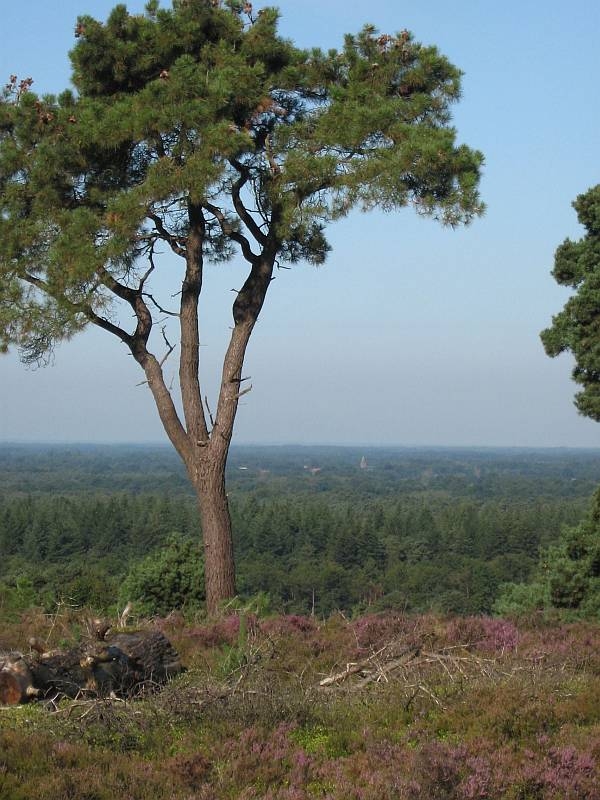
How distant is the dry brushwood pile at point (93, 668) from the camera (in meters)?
5.90

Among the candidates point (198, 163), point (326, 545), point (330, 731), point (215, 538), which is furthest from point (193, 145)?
point (326, 545)

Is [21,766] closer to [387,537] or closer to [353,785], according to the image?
[353,785]

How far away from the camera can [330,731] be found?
511 cm

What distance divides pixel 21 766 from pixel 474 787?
2233 mm

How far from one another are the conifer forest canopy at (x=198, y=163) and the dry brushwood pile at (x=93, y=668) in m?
2.72

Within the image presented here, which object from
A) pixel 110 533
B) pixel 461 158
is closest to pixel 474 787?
pixel 461 158

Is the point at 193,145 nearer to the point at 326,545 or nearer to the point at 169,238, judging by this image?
the point at 169,238

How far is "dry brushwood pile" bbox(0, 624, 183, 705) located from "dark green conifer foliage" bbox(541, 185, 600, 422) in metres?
7.91

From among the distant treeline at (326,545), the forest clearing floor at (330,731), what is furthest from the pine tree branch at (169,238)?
the distant treeline at (326,545)

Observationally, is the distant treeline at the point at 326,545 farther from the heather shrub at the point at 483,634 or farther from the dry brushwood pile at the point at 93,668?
the dry brushwood pile at the point at 93,668

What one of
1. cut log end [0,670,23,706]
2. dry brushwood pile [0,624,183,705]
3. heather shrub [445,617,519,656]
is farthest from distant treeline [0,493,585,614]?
cut log end [0,670,23,706]

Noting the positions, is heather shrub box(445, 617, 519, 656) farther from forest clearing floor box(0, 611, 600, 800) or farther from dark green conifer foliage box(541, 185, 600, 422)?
dark green conifer foliage box(541, 185, 600, 422)

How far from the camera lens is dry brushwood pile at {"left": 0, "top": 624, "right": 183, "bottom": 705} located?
5.90 m

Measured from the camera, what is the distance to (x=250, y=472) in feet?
634
